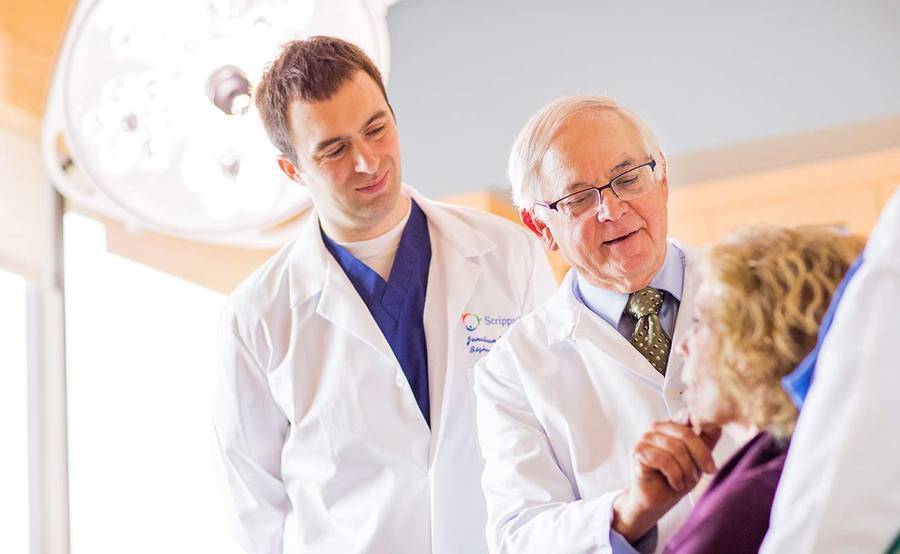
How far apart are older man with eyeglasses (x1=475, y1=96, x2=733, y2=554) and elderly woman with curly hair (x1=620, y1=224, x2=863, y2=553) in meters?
0.33

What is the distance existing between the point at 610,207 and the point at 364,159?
20.5 inches

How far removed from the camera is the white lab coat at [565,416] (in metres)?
1.49

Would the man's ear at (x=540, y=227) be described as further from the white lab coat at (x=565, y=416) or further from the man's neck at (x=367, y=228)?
the man's neck at (x=367, y=228)

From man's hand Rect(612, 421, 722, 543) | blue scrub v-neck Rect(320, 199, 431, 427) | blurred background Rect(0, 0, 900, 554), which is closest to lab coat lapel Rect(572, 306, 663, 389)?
man's hand Rect(612, 421, 722, 543)

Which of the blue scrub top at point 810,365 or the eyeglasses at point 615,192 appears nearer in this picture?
the blue scrub top at point 810,365

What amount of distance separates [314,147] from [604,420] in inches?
28.3

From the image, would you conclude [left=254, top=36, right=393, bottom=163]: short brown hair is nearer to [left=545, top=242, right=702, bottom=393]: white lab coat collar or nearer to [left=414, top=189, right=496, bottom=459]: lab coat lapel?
[left=414, top=189, right=496, bottom=459]: lab coat lapel

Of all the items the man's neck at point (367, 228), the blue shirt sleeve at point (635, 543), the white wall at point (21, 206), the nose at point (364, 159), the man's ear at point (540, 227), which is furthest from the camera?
the white wall at point (21, 206)

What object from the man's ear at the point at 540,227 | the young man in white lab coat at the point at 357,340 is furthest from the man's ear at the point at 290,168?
the man's ear at the point at 540,227

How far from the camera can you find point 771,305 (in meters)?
1.06

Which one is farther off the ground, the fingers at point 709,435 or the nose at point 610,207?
the nose at point 610,207

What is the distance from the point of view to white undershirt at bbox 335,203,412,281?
2055 mm

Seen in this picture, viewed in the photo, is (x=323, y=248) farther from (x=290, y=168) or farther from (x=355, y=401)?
(x=355, y=401)

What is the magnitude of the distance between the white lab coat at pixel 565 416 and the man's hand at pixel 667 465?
172mm
